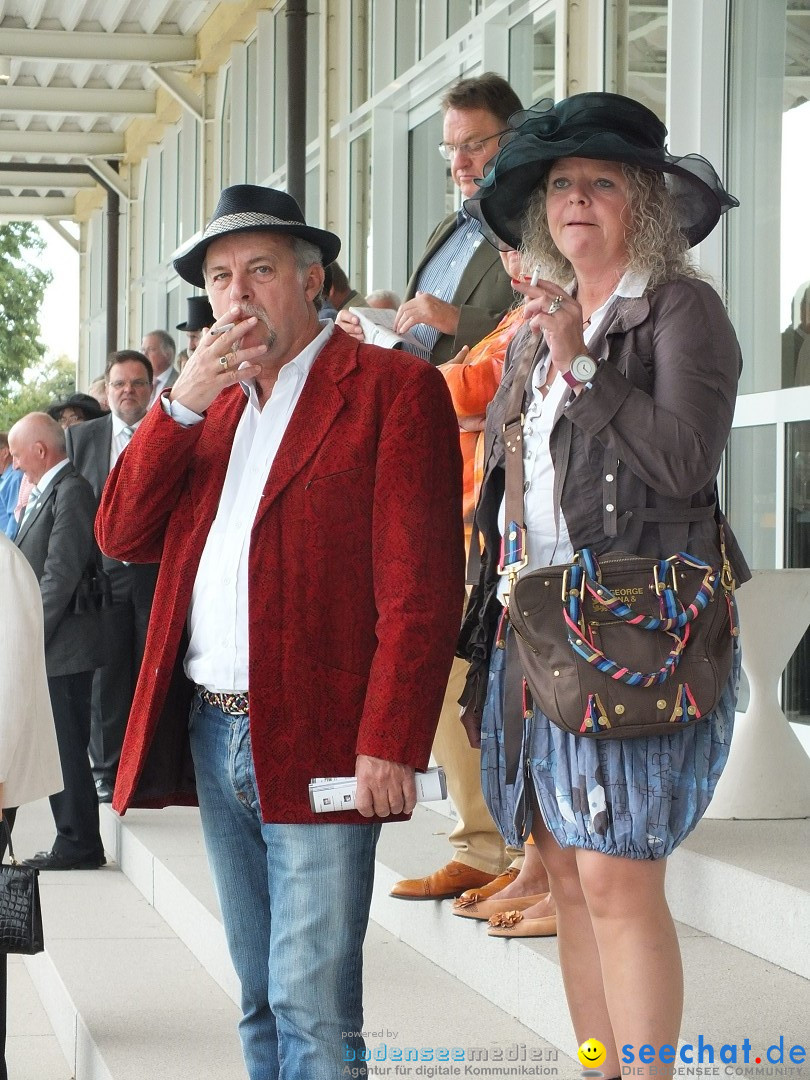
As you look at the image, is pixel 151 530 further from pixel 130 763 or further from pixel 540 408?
pixel 540 408

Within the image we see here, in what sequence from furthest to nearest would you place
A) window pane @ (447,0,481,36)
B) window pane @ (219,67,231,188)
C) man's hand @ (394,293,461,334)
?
window pane @ (219,67,231,188)
window pane @ (447,0,481,36)
man's hand @ (394,293,461,334)

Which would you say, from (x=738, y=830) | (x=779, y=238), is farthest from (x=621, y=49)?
(x=738, y=830)

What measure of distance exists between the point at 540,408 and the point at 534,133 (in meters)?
0.48

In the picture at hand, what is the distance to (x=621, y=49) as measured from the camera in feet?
19.6

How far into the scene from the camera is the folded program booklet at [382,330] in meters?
3.37

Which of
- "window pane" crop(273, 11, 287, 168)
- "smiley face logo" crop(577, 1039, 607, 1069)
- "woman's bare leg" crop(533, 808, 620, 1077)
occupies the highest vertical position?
"window pane" crop(273, 11, 287, 168)

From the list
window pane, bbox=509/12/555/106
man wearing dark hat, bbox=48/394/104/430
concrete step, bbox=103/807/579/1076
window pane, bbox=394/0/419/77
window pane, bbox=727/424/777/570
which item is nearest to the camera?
concrete step, bbox=103/807/579/1076

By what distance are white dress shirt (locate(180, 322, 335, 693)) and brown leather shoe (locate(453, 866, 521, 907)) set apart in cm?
142

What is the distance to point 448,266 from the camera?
3.61m

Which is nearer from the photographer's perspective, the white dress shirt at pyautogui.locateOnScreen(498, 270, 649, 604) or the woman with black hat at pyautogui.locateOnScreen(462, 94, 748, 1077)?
the woman with black hat at pyautogui.locateOnScreen(462, 94, 748, 1077)

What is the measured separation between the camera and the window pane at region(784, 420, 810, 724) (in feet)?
15.3

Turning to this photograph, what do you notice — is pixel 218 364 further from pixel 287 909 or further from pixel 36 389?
pixel 36 389

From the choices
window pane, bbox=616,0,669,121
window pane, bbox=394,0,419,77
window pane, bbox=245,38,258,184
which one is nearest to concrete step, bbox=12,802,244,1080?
window pane, bbox=616,0,669,121

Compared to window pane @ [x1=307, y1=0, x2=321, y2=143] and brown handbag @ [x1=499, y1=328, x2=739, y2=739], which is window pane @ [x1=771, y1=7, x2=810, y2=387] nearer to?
brown handbag @ [x1=499, y1=328, x2=739, y2=739]
